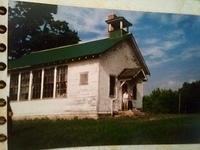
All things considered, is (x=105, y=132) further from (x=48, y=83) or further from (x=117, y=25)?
(x=117, y=25)

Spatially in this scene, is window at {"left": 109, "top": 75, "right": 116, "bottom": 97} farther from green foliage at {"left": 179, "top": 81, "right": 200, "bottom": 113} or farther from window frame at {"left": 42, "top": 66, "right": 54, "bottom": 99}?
green foliage at {"left": 179, "top": 81, "right": 200, "bottom": 113}

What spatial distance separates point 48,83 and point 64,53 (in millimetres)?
176

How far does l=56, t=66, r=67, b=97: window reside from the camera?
83.2 inches

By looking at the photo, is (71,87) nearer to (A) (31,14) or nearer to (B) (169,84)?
(A) (31,14)

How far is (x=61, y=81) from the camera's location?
213 cm

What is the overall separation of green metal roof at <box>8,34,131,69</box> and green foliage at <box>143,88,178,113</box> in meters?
0.37

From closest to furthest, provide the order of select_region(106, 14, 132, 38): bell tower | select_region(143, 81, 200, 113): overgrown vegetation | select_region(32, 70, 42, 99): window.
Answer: select_region(32, 70, 42, 99): window < select_region(106, 14, 132, 38): bell tower < select_region(143, 81, 200, 113): overgrown vegetation

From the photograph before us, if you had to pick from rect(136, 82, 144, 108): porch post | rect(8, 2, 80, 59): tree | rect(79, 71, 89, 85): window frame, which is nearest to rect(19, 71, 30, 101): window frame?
rect(8, 2, 80, 59): tree

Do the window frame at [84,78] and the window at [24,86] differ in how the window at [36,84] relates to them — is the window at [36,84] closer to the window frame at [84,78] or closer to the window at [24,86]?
the window at [24,86]

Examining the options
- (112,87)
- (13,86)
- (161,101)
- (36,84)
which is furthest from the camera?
(161,101)

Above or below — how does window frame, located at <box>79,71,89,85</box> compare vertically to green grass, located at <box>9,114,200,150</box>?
above

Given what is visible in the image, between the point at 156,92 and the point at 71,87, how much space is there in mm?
494

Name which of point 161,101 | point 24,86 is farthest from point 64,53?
point 161,101

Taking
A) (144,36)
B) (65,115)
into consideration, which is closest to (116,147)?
(65,115)
